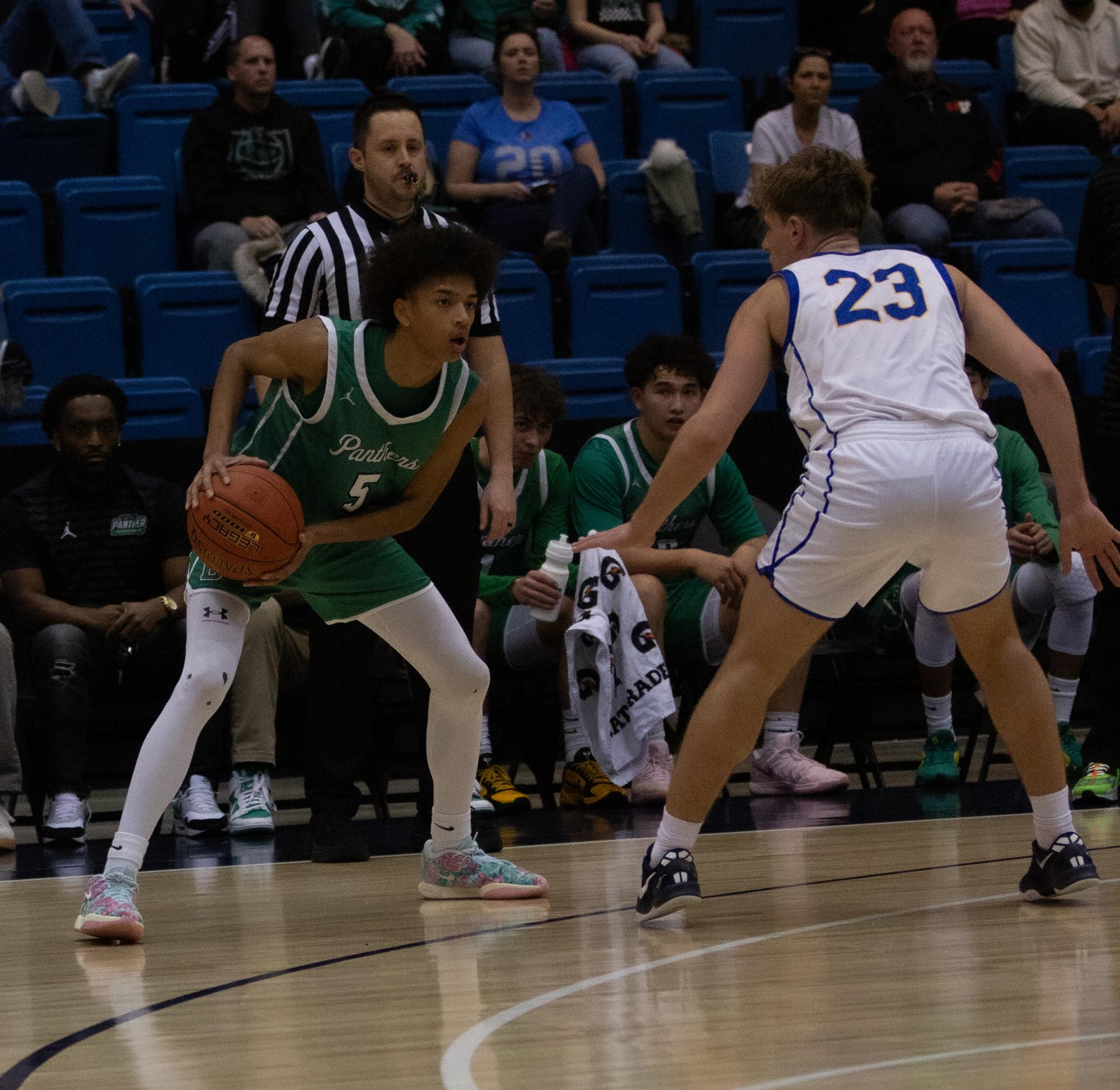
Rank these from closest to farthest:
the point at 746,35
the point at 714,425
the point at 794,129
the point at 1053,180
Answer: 1. the point at 714,425
2. the point at 794,129
3. the point at 1053,180
4. the point at 746,35

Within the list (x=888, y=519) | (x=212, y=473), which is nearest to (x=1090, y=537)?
(x=888, y=519)

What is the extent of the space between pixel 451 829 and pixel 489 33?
625cm

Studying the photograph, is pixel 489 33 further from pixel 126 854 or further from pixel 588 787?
pixel 126 854

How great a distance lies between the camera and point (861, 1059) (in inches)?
91.9

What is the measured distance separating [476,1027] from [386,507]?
1.44 m

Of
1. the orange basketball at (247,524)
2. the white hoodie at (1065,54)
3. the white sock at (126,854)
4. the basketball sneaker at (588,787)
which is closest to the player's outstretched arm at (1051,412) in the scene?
the orange basketball at (247,524)

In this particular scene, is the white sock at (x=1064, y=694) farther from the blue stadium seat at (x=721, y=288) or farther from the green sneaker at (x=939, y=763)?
the blue stadium seat at (x=721, y=288)

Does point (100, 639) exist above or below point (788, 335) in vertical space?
below

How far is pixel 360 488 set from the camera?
12.2 feet

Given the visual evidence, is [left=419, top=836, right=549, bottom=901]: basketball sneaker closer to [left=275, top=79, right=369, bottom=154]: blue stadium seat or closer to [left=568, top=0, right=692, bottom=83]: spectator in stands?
[left=275, top=79, right=369, bottom=154]: blue stadium seat

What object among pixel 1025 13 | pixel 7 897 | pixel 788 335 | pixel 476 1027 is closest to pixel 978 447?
pixel 788 335

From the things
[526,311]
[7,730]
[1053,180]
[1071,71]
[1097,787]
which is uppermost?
[1071,71]

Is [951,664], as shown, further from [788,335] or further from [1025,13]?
[1025,13]

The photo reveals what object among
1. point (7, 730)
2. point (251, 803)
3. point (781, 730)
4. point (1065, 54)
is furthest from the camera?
point (1065, 54)
